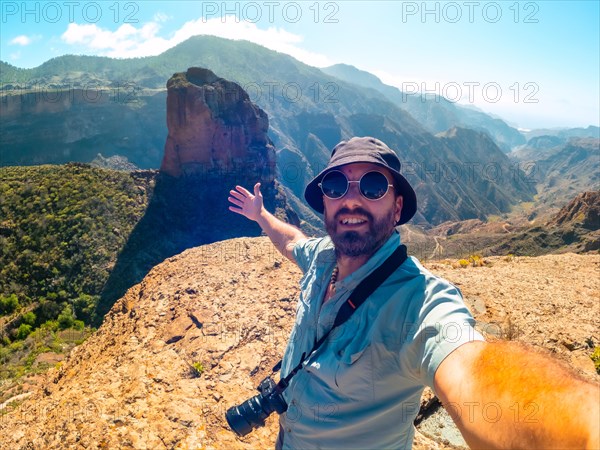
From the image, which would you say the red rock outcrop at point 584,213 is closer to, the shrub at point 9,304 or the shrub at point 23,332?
the shrub at point 23,332

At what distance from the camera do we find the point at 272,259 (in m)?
8.31

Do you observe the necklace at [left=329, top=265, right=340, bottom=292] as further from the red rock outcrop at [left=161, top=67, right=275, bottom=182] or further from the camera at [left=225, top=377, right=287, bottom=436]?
the red rock outcrop at [left=161, top=67, right=275, bottom=182]

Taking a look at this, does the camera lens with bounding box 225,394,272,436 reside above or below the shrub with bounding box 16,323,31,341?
above

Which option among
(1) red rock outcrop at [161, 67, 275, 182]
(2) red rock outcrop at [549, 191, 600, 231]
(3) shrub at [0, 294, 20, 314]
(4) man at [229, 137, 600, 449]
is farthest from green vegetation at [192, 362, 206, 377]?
(2) red rock outcrop at [549, 191, 600, 231]

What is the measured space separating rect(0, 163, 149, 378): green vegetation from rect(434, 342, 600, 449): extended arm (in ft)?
94.3

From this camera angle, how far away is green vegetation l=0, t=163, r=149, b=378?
2797 centimetres

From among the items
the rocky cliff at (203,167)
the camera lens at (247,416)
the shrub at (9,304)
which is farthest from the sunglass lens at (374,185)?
the rocky cliff at (203,167)

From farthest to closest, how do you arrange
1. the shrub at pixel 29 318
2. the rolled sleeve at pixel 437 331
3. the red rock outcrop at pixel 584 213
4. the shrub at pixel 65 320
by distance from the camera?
the red rock outcrop at pixel 584 213 < the shrub at pixel 65 320 < the shrub at pixel 29 318 < the rolled sleeve at pixel 437 331

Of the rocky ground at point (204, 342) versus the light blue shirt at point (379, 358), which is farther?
the rocky ground at point (204, 342)

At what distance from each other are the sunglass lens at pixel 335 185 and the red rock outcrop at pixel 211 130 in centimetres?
4759

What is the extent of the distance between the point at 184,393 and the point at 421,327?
11.9 ft

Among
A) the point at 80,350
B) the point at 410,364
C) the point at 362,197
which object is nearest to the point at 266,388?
the point at 410,364

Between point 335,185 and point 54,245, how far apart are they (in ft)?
127

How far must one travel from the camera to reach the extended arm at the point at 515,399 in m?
1.26
